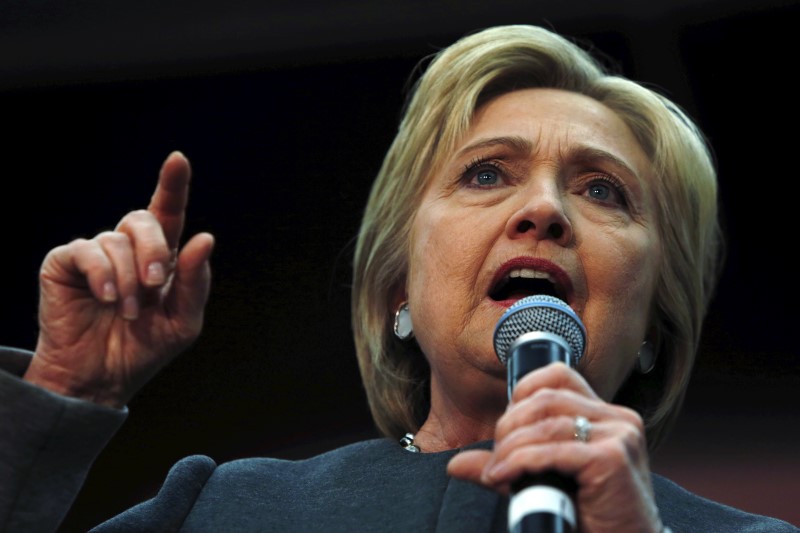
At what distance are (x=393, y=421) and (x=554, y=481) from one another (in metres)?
1.17

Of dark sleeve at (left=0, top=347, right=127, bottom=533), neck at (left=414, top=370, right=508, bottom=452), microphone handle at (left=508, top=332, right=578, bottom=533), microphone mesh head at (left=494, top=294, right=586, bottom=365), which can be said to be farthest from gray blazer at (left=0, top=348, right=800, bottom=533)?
microphone handle at (left=508, top=332, right=578, bottom=533)

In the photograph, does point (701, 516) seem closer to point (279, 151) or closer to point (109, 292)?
point (109, 292)

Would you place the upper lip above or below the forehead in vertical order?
below

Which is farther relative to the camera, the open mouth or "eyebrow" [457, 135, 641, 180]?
"eyebrow" [457, 135, 641, 180]

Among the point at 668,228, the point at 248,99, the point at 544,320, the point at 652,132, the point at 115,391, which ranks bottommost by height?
the point at 115,391

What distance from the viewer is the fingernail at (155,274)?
1290 mm

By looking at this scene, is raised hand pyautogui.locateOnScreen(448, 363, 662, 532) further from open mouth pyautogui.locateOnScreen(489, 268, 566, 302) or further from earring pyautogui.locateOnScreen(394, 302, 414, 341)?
earring pyautogui.locateOnScreen(394, 302, 414, 341)

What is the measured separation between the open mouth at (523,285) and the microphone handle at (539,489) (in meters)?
0.55

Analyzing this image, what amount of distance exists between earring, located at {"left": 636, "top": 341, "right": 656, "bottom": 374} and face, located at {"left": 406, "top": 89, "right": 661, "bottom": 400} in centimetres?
5

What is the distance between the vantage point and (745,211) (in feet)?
7.86

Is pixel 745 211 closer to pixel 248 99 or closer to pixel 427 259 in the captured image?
pixel 427 259

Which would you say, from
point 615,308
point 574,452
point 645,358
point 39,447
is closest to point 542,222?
point 615,308

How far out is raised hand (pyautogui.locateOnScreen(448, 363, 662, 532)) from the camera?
99 centimetres

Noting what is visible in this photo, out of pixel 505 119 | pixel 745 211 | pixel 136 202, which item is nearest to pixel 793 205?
pixel 745 211
